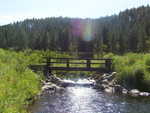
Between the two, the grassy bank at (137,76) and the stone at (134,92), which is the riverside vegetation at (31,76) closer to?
the grassy bank at (137,76)

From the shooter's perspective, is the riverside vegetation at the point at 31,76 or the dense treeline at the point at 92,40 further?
the dense treeline at the point at 92,40

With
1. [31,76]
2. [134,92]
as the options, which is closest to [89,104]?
[134,92]

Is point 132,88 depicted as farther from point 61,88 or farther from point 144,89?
point 61,88

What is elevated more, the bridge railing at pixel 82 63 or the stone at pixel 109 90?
the bridge railing at pixel 82 63

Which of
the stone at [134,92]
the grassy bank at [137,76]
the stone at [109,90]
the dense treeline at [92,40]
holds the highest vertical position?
the dense treeline at [92,40]


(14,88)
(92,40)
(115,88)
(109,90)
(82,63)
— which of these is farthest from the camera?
(92,40)

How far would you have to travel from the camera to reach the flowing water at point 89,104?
14.9m

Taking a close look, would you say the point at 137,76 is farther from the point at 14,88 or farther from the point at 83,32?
the point at 83,32

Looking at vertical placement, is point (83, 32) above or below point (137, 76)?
above

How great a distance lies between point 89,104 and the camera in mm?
16609

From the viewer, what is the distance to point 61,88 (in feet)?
78.1

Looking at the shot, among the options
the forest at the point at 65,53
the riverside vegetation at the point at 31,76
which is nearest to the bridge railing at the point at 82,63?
the forest at the point at 65,53

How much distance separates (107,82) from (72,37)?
2396 inches

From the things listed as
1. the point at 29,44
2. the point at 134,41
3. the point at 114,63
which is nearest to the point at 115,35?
→ the point at 134,41
